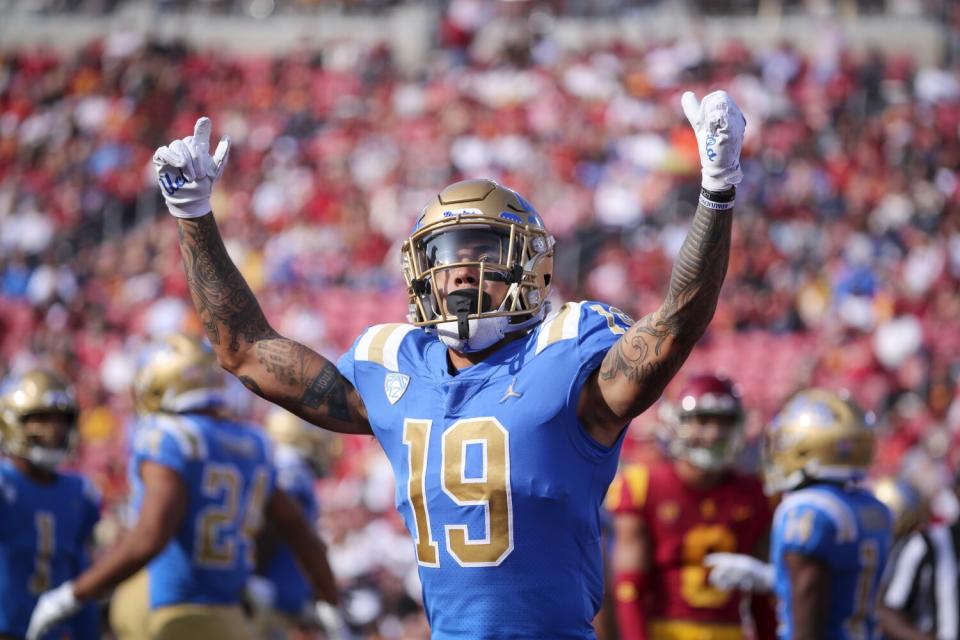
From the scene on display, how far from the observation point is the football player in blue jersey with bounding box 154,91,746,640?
3.00 metres

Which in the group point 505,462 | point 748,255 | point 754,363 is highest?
point 748,255

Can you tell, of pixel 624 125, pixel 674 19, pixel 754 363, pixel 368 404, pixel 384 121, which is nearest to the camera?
pixel 368 404

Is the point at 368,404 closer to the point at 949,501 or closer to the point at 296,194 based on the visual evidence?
the point at 949,501

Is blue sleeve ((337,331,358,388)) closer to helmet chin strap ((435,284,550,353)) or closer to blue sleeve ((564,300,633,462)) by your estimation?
helmet chin strap ((435,284,550,353))

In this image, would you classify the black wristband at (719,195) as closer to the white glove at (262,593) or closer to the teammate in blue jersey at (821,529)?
the teammate in blue jersey at (821,529)

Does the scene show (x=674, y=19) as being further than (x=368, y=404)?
Yes

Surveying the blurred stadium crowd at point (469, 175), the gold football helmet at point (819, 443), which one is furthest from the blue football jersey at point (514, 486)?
the blurred stadium crowd at point (469, 175)

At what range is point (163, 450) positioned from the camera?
18.0ft

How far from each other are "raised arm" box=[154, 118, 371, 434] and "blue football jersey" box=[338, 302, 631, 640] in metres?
0.25

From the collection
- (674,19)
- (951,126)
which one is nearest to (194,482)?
(951,126)

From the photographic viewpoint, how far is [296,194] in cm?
1712

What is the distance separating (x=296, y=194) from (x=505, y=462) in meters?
14.3

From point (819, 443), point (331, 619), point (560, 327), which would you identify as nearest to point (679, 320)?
point (560, 327)

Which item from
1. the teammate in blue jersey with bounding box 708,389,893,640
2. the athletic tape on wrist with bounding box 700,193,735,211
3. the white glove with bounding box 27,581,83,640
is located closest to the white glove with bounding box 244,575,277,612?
the white glove with bounding box 27,581,83,640
